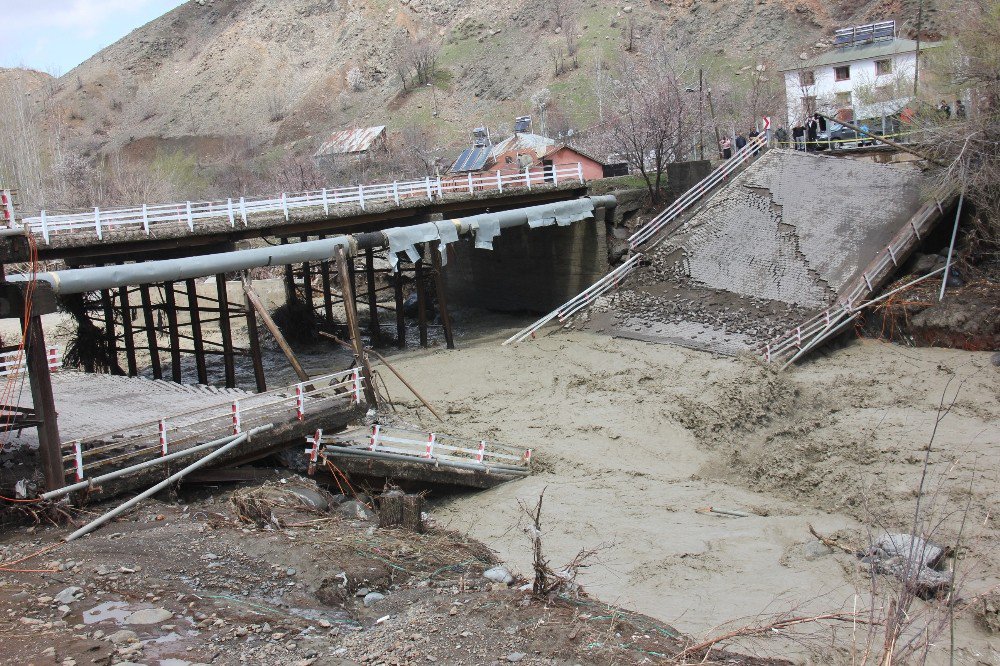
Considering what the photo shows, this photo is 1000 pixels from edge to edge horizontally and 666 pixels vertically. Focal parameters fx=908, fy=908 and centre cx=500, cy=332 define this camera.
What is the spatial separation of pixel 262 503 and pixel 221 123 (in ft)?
232

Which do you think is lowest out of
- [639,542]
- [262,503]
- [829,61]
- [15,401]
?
[639,542]

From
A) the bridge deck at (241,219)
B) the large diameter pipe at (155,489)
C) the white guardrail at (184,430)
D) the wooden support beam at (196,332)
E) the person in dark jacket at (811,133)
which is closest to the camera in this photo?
the large diameter pipe at (155,489)

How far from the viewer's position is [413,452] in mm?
15414

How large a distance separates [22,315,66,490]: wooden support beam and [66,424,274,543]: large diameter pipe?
0.79 meters

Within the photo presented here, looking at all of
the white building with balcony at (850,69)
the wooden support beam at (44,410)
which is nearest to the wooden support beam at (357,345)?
the wooden support beam at (44,410)

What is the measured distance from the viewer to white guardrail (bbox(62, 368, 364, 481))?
13.1 metres

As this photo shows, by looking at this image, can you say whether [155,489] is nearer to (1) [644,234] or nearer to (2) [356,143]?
(1) [644,234]

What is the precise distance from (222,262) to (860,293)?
16.2 meters

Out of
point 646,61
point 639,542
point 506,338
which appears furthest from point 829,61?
point 639,542

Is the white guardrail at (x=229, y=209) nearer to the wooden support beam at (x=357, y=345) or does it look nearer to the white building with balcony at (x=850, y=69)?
the wooden support beam at (x=357, y=345)

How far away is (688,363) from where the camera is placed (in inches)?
914

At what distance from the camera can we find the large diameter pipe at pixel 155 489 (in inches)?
466

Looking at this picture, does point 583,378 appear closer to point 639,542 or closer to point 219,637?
point 639,542

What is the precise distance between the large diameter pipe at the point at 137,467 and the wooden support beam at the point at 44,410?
163 mm
